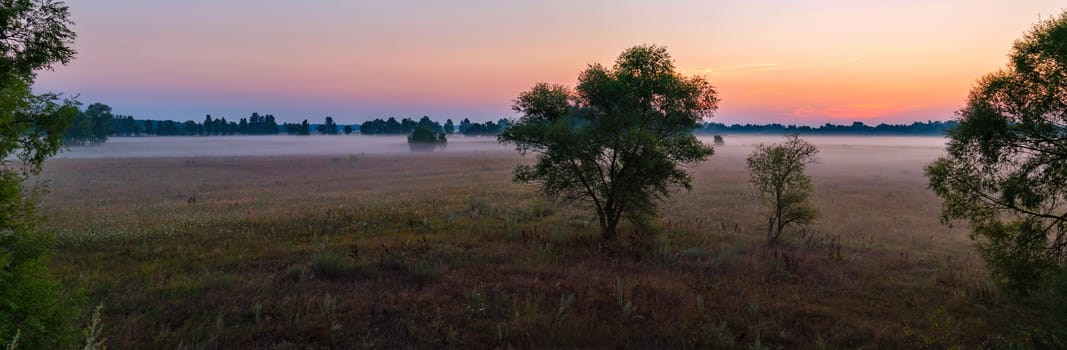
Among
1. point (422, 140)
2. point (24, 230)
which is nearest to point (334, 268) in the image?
point (24, 230)

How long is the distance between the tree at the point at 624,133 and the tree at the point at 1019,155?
29.6ft

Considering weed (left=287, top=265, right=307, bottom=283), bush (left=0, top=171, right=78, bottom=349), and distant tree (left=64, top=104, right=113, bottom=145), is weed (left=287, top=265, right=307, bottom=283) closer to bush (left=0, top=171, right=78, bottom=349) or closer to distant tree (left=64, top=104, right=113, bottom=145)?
bush (left=0, top=171, right=78, bottom=349)

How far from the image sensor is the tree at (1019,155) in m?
14.4

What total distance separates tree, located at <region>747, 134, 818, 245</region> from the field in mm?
1600

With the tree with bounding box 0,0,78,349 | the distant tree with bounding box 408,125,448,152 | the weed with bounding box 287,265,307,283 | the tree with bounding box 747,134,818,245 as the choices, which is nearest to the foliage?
the tree with bounding box 0,0,78,349

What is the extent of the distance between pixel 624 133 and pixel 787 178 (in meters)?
10.5

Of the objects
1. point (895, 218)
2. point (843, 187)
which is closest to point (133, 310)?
point (895, 218)

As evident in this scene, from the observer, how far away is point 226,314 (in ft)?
38.0

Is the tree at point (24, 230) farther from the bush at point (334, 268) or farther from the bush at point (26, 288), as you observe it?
the bush at point (334, 268)

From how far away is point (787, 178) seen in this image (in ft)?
79.7

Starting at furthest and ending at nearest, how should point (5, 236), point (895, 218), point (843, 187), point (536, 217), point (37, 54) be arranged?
point (843, 187), point (895, 218), point (536, 217), point (37, 54), point (5, 236)

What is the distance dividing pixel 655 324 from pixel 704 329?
3.96ft

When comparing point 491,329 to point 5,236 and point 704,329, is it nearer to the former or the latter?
point 704,329

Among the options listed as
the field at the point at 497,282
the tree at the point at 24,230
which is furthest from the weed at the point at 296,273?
the tree at the point at 24,230
